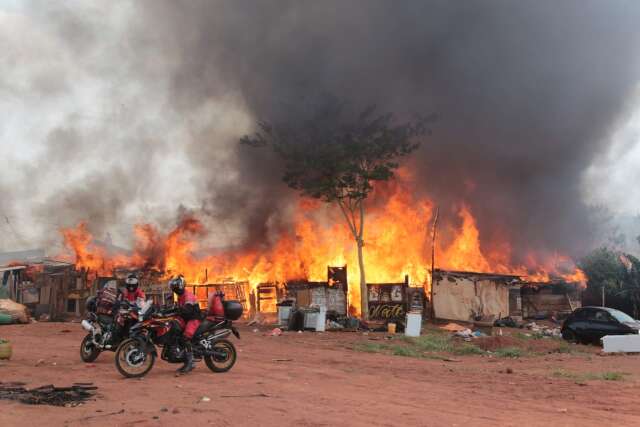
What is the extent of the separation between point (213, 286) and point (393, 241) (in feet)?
33.7

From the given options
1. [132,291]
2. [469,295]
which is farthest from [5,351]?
[469,295]

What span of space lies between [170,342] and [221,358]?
0.93 m

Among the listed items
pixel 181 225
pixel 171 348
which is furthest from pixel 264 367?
pixel 181 225

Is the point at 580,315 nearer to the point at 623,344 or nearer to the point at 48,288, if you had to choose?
the point at 623,344

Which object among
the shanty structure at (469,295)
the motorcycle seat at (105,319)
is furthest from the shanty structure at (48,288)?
the shanty structure at (469,295)

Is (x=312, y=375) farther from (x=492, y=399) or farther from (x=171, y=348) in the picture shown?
(x=492, y=399)

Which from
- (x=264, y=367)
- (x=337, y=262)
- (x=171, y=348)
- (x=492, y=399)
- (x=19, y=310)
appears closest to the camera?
(x=492, y=399)

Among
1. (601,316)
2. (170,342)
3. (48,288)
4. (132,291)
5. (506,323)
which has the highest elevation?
(48,288)

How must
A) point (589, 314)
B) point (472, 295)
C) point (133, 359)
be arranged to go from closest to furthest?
point (133, 359) < point (589, 314) < point (472, 295)

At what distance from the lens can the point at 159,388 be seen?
26.7 ft

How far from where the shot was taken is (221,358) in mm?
9875

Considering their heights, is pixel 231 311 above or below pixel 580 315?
above

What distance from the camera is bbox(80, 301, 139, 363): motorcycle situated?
10.4 m

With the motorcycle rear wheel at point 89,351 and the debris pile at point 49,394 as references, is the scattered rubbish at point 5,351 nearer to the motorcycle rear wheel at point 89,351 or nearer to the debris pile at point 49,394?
the motorcycle rear wheel at point 89,351
